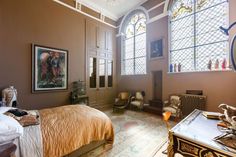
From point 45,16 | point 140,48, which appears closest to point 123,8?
point 140,48

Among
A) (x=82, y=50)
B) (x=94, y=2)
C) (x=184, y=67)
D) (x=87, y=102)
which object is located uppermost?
(x=94, y=2)

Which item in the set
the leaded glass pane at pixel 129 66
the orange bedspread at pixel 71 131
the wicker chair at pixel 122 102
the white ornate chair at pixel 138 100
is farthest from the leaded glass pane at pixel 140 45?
the orange bedspread at pixel 71 131

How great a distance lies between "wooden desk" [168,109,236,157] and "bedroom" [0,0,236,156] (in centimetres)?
224

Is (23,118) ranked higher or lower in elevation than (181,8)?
lower

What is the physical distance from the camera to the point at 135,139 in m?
2.87

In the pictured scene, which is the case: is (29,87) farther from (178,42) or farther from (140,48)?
(178,42)

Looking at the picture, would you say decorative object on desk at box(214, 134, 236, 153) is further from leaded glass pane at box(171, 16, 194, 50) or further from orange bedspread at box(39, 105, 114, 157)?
leaded glass pane at box(171, 16, 194, 50)

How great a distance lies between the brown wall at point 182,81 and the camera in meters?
3.37

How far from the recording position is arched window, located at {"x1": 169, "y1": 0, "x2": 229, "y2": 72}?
3629 millimetres

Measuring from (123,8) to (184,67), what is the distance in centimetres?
371

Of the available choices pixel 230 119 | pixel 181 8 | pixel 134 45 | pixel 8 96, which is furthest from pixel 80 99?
pixel 181 8

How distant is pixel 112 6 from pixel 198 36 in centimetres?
362

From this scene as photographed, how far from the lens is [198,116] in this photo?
1.72 meters

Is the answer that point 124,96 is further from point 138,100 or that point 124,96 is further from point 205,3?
point 205,3
